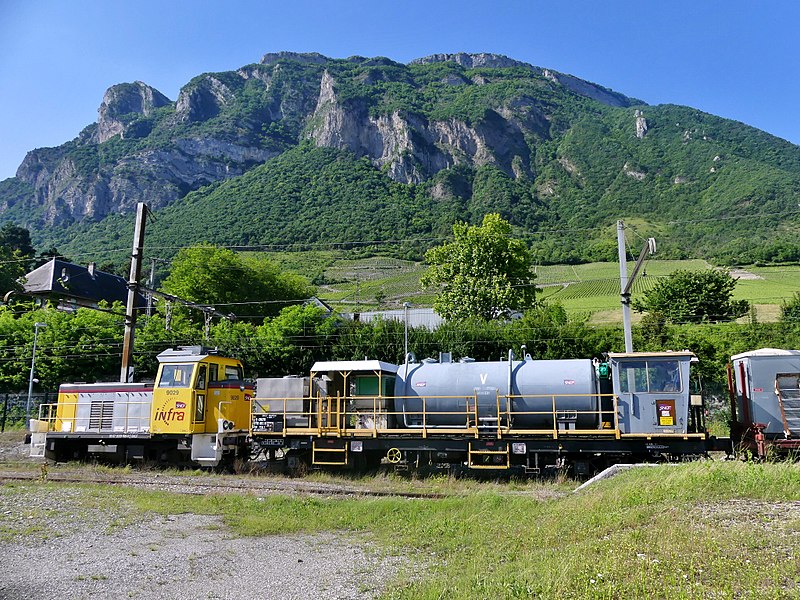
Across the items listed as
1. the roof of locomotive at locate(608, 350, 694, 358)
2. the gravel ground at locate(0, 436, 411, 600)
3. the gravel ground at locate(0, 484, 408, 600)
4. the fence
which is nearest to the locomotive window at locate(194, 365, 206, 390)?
the gravel ground at locate(0, 436, 411, 600)

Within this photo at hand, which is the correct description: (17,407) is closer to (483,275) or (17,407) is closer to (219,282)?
(219,282)

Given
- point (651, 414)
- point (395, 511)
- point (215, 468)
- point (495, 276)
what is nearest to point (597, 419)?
point (651, 414)

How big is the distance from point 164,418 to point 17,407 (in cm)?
2492

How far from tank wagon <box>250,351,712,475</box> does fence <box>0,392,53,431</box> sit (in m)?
25.1

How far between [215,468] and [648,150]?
169 meters

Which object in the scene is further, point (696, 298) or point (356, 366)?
point (696, 298)

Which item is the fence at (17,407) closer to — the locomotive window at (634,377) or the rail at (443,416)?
the rail at (443,416)

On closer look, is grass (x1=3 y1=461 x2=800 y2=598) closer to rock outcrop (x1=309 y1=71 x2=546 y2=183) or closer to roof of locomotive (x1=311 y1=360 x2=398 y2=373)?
roof of locomotive (x1=311 y1=360 x2=398 y2=373)

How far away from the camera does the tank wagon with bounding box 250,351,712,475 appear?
15.9 meters

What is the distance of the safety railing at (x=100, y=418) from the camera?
20891 mm

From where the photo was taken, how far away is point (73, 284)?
6669 centimetres

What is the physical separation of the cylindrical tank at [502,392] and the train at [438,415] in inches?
1.6

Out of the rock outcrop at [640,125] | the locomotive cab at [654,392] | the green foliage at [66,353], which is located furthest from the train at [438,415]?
the rock outcrop at [640,125]

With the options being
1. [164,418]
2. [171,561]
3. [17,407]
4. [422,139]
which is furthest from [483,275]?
[422,139]
